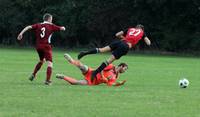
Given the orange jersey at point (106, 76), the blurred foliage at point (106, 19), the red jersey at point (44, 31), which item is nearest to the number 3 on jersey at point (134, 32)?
the orange jersey at point (106, 76)

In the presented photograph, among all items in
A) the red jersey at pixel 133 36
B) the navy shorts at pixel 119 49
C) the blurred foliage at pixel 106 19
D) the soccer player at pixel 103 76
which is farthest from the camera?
the blurred foliage at pixel 106 19

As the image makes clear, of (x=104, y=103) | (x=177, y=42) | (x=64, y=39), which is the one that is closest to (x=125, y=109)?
(x=104, y=103)

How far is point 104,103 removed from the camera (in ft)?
38.2

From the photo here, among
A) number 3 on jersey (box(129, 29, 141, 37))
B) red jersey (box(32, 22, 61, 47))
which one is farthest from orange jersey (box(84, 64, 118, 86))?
red jersey (box(32, 22, 61, 47))

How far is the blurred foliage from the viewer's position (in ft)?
170

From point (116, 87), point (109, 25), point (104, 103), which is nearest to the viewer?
point (104, 103)

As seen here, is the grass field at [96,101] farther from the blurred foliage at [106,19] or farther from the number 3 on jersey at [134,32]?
the blurred foliage at [106,19]

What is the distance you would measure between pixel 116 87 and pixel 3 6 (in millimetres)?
48122

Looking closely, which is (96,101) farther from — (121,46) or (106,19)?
(106,19)

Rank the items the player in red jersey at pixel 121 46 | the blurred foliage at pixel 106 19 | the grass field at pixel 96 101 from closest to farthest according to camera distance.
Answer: the grass field at pixel 96 101 < the player in red jersey at pixel 121 46 < the blurred foliage at pixel 106 19

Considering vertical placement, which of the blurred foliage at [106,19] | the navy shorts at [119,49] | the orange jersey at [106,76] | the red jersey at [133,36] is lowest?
the blurred foliage at [106,19]

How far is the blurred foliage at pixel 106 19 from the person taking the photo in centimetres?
Answer: 5191

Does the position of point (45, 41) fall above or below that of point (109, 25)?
above

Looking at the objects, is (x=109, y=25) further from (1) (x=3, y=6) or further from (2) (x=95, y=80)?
(2) (x=95, y=80)
